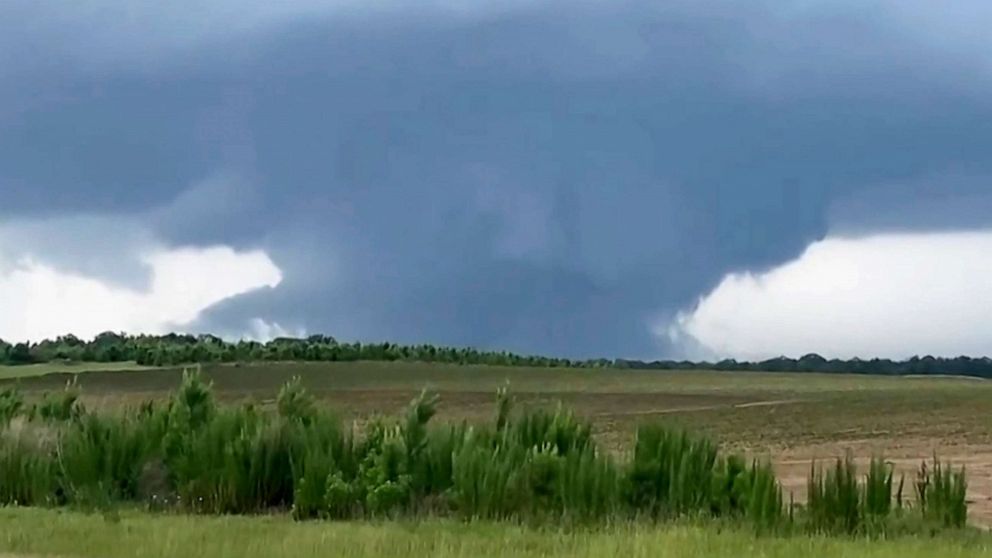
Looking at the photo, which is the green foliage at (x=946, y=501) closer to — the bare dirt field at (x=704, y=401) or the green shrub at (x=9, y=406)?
the bare dirt field at (x=704, y=401)

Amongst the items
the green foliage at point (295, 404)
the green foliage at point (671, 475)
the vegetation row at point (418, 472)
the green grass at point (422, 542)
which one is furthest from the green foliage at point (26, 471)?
the green foliage at point (671, 475)

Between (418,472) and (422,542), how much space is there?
416 centimetres

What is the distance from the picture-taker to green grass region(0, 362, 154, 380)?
81.4 m

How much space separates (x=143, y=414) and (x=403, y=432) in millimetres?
5375

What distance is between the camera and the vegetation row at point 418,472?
19.6 metres

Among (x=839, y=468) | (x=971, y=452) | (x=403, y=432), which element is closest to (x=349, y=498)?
(x=403, y=432)

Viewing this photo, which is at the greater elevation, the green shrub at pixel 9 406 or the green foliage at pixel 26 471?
the green shrub at pixel 9 406

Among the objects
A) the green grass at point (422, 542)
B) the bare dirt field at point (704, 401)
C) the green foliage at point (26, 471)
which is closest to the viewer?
the green grass at point (422, 542)

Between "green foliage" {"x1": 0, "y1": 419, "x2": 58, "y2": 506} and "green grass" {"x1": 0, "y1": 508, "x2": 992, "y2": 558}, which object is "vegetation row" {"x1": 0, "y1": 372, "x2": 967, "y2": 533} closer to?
"green foliage" {"x1": 0, "y1": 419, "x2": 58, "y2": 506}

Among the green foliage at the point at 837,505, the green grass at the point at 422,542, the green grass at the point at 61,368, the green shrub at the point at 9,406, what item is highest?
the green grass at the point at 61,368

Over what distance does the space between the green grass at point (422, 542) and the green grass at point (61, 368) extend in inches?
2384

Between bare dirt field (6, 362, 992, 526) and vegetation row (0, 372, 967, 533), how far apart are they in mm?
3350

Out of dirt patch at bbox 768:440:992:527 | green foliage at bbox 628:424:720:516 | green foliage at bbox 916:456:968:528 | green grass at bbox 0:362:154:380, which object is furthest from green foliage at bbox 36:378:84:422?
green grass at bbox 0:362:154:380

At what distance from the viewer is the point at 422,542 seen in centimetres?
1780
